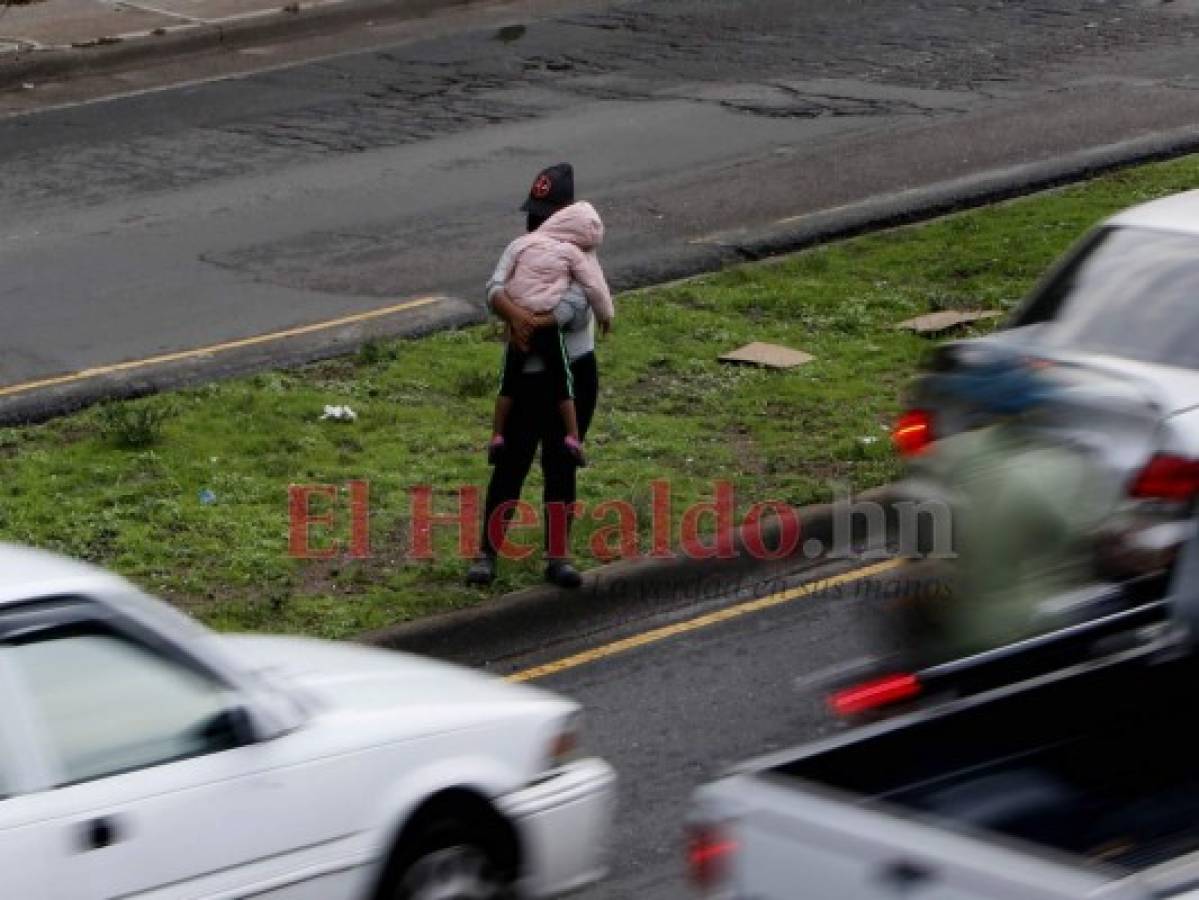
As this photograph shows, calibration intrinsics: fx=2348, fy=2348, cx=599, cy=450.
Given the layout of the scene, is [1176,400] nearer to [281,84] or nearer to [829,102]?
[829,102]

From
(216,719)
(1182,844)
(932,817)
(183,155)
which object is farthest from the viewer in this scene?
(183,155)

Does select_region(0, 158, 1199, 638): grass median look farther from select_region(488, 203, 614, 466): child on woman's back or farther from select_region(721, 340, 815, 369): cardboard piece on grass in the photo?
select_region(488, 203, 614, 466): child on woman's back

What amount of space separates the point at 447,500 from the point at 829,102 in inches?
381

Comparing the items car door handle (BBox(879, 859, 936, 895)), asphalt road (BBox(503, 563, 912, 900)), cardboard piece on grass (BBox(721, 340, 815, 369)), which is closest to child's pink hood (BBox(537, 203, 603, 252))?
asphalt road (BBox(503, 563, 912, 900))

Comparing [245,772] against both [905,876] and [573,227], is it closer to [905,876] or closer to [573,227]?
[905,876]

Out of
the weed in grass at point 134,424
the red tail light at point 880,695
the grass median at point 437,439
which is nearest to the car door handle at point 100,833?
the red tail light at point 880,695

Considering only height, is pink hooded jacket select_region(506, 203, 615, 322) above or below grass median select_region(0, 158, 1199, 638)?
above

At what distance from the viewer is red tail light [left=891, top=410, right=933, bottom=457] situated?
8352mm

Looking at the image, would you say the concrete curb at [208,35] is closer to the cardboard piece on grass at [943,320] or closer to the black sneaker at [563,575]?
the cardboard piece on grass at [943,320]

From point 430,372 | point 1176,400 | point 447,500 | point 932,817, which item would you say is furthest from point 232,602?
point 932,817

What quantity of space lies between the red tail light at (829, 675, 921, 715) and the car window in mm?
1730

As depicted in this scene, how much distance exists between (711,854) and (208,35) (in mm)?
18385

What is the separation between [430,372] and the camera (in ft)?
43.1

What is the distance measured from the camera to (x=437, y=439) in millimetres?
12172
